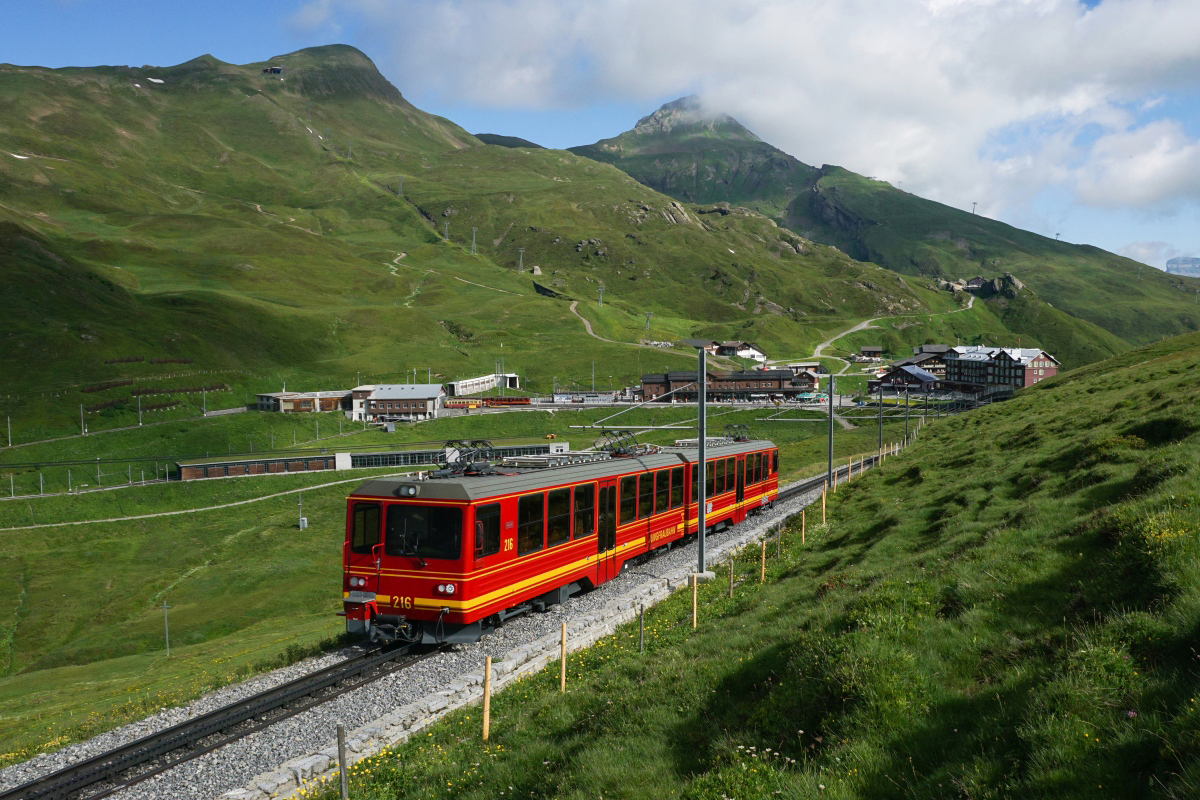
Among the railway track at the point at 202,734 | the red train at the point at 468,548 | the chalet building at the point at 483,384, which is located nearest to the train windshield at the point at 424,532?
the red train at the point at 468,548

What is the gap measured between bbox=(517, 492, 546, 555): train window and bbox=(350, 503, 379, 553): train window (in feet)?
13.1

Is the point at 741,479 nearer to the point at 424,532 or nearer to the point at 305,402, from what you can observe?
the point at 424,532

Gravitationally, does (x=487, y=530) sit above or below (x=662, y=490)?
above

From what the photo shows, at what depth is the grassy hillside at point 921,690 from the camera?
24.5 ft

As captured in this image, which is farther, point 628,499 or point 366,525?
point 628,499

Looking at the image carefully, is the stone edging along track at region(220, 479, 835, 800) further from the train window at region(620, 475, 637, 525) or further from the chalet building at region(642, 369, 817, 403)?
the chalet building at region(642, 369, 817, 403)

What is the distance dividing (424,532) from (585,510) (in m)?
6.64

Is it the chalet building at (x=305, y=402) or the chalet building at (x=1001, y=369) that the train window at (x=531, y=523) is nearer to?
the chalet building at (x=305, y=402)

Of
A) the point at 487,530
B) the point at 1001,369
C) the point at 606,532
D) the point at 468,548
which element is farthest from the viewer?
the point at 1001,369

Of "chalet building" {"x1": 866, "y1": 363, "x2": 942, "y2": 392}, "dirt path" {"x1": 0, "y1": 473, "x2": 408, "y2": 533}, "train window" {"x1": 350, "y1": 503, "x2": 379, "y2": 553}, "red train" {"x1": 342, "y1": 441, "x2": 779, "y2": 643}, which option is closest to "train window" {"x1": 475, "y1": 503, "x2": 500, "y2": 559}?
"red train" {"x1": 342, "y1": 441, "x2": 779, "y2": 643}

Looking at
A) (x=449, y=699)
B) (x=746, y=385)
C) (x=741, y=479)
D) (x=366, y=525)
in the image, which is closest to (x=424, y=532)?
(x=366, y=525)

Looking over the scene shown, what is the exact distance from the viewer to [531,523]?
22.3 meters

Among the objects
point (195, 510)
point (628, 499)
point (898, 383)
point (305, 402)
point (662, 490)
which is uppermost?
point (898, 383)

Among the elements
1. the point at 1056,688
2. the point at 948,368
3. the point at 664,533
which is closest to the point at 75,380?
the point at 664,533
